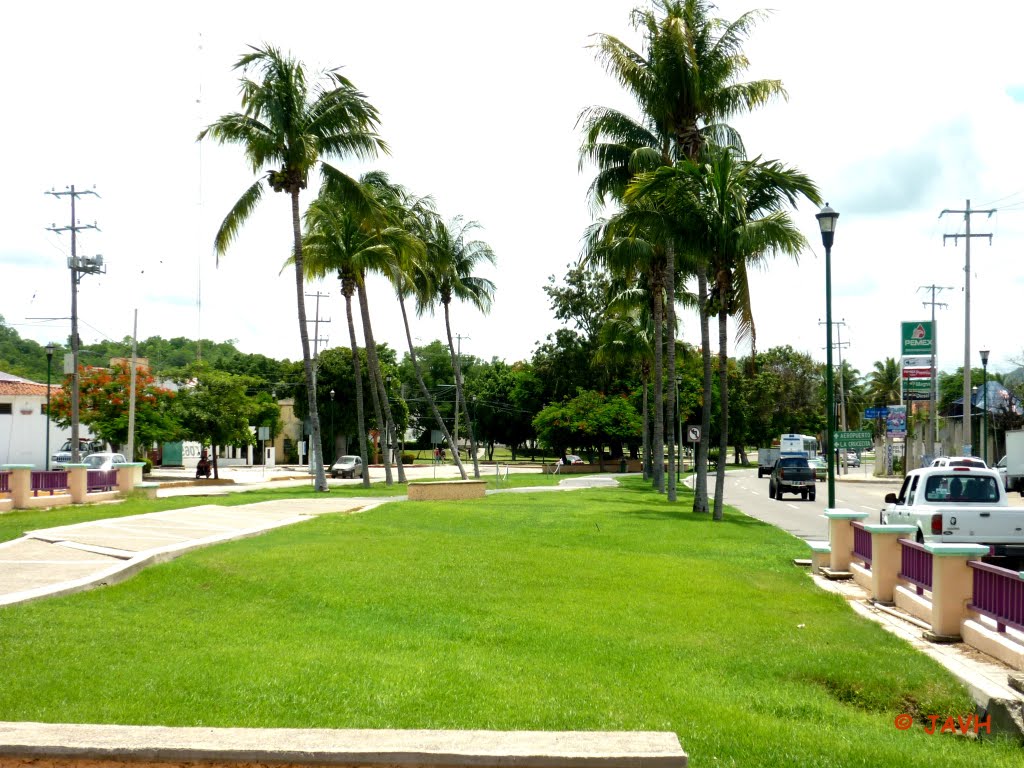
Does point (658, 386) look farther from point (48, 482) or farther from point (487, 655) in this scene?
point (487, 655)

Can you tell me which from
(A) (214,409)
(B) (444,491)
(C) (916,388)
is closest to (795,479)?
(B) (444,491)

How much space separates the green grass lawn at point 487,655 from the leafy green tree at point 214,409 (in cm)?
3688

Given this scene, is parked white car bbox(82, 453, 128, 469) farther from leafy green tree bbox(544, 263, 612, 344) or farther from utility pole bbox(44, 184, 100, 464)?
leafy green tree bbox(544, 263, 612, 344)

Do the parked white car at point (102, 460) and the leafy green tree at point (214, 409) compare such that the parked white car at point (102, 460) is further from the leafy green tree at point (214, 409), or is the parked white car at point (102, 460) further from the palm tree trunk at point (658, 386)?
the palm tree trunk at point (658, 386)

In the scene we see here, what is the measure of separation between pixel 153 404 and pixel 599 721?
46.7 meters

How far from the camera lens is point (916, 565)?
12062mm

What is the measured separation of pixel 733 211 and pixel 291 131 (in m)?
14.8

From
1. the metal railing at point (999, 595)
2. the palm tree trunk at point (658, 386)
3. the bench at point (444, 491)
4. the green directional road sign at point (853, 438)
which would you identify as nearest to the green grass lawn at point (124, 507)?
the bench at point (444, 491)

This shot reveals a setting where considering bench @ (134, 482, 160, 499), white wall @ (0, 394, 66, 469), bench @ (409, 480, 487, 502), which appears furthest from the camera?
white wall @ (0, 394, 66, 469)

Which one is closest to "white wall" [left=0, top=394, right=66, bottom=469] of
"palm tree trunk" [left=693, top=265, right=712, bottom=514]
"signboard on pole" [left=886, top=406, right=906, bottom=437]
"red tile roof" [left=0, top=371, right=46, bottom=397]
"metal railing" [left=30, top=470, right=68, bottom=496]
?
"red tile roof" [left=0, top=371, right=46, bottom=397]

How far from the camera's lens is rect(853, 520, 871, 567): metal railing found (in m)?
14.4

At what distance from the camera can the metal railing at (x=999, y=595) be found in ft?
29.6

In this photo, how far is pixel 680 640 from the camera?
32.2 ft

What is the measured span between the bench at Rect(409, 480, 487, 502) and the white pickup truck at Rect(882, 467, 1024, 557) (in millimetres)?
17137
